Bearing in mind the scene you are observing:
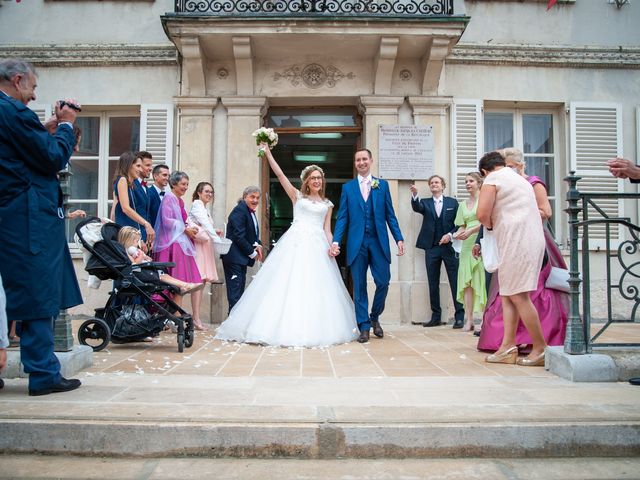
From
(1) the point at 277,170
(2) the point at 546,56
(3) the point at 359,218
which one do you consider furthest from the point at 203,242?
(2) the point at 546,56

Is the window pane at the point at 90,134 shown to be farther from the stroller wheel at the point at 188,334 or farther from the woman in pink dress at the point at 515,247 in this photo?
the woman in pink dress at the point at 515,247

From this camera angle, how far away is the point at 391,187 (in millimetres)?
8836

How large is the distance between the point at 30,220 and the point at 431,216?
19.4 feet

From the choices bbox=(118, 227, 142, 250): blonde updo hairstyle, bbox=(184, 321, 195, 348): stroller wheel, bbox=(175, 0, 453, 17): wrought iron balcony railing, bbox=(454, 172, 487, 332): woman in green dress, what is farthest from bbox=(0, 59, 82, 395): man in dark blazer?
bbox=(175, 0, 453, 17): wrought iron balcony railing

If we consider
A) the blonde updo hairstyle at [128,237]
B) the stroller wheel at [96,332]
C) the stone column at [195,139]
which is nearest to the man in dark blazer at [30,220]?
the stroller wheel at [96,332]

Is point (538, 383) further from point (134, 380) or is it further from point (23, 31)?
point (23, 31)

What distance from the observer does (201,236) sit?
24.9 ft

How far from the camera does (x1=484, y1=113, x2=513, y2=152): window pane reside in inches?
374

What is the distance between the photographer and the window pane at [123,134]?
31.0ft

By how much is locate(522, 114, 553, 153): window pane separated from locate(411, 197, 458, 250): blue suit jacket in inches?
81.4

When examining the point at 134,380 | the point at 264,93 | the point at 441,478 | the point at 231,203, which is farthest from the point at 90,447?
the point at 264,93

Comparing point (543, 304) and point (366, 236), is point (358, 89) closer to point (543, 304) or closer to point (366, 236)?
point (366, 236)

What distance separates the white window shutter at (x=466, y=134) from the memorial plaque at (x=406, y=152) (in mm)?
454

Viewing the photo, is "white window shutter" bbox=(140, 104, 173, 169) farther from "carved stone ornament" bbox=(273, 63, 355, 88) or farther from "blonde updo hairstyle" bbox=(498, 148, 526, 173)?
"blonde updo hairstyle" bbox=(498, 148, 526, 173)
